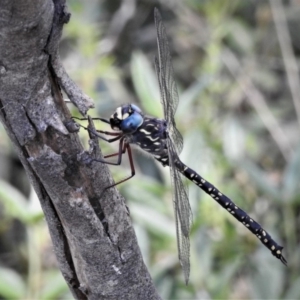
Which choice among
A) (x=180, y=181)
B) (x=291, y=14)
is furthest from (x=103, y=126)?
(x=291, y=14)

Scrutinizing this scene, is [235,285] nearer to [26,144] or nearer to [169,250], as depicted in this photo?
[169,250]

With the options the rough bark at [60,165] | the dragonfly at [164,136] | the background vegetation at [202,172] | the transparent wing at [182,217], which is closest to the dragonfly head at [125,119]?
the dragonfly at [164,136]

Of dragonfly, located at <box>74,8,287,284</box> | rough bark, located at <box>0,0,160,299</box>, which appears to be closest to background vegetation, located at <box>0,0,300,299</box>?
dragonfly, located at <box>74,8,287,284</box>

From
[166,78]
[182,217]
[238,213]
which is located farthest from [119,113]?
[238,213]

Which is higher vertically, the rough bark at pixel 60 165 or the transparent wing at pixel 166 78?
the transparent wing at pixel 166 78

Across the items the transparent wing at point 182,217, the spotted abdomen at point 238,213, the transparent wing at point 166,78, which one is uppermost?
the transparent wing at point 166,78

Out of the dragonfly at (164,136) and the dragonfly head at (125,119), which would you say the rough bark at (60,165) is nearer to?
the dragonfly at (164,136)
